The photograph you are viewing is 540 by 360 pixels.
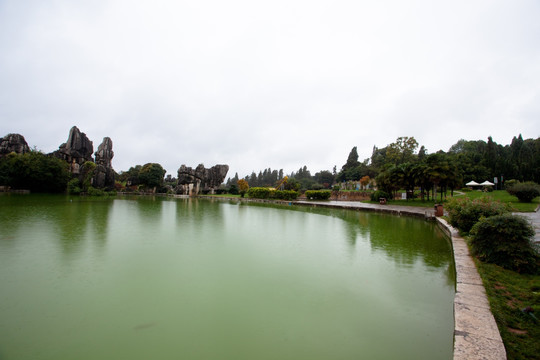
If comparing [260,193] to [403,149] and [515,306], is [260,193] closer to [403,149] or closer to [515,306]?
[403,149]

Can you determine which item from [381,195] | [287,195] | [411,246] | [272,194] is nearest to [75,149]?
[272,194]

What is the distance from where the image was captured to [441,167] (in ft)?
75.9

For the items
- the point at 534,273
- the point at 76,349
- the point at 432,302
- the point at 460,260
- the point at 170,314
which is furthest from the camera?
the point at 460,260

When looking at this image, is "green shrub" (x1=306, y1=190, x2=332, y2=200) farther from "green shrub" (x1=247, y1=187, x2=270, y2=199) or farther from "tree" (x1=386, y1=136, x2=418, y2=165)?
"tree" (x1=386, y1=136, x2=418, y2=165)

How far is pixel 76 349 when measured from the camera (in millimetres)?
2904

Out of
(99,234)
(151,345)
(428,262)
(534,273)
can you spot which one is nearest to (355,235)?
(428,262)

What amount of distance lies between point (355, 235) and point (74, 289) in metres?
9.32

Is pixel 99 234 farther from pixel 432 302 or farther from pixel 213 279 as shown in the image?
pixel 432 302

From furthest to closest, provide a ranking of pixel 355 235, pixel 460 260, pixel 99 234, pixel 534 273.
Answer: pixel 355 235
pixel 99 234
pixel 460 260
pixel 534 273

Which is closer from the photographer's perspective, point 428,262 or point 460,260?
point 460,260

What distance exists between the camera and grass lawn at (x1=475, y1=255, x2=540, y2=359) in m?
2.81

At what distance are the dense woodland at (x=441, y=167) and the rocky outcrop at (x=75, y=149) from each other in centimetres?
3882

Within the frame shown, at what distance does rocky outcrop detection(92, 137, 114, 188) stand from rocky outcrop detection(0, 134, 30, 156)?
10693 mm

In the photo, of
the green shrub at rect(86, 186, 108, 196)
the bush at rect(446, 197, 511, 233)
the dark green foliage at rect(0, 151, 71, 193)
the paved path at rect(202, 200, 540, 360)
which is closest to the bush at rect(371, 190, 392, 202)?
the bush at rect(446, 197, 511, 233)
